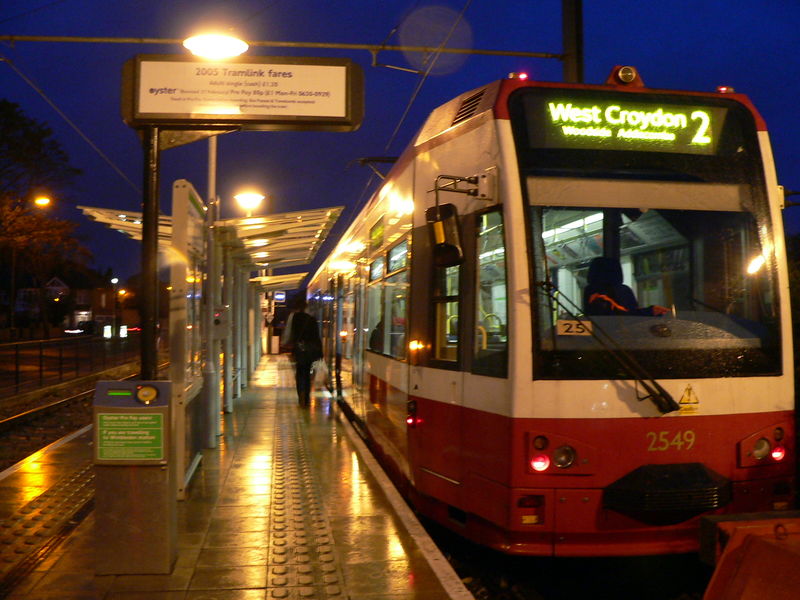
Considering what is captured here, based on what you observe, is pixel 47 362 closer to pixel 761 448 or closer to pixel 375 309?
pixel 375 309

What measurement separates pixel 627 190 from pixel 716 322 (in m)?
1.05

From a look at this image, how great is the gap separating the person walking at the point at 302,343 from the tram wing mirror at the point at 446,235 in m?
9.93

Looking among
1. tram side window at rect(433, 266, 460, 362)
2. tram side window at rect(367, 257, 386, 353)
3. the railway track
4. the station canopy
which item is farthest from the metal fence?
tram side window at rect(433, 266, 460, 362)

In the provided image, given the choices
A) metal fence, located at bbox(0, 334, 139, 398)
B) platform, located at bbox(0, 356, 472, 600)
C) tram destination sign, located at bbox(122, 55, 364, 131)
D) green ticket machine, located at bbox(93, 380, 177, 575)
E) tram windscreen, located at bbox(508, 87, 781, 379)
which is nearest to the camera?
platform, located at bbox(0, 356, 472, 600)

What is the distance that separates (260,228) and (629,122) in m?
7.89

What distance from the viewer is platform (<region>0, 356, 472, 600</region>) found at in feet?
17.9

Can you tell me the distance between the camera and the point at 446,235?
5.97 meters

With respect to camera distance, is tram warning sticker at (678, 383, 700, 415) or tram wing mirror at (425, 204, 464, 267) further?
tram wing mirror at (425, 204, 464, 267)

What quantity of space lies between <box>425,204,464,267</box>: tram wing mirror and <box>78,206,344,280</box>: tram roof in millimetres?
4541

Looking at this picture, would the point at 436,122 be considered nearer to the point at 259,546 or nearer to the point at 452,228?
the point at 452,228

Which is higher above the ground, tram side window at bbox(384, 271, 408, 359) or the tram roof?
the tram roof

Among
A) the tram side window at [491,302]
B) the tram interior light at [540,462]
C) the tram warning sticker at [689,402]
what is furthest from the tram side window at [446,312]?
the tram warning sticker at [689,402]

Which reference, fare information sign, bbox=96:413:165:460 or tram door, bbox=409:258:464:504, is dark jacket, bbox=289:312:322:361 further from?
fare information sign, bbox=96:413:165:460

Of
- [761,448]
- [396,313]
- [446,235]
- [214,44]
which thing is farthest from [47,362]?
[761,448]
